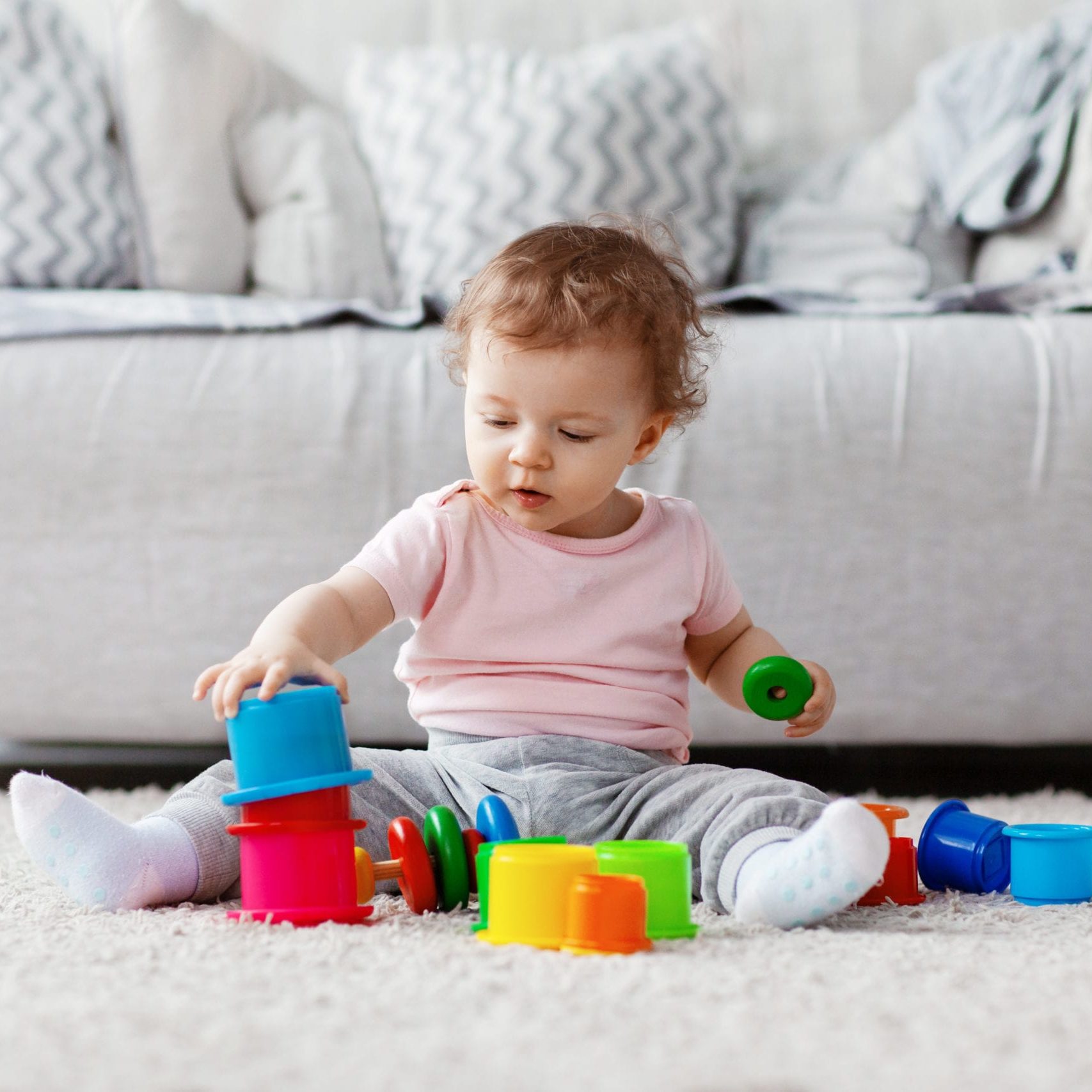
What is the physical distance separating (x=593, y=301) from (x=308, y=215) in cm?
104

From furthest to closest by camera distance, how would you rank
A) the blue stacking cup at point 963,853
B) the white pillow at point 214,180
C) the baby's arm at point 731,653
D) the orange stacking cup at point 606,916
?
the white pillow at point 214,180 → the baby's arm at point 731,653 → the blue stacking cup at point 963,853 → the orange stacking cup at point 606,916

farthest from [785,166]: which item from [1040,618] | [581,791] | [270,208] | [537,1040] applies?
[537,1040]

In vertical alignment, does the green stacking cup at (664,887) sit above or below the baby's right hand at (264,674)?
below

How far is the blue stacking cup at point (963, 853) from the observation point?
3.08 feet

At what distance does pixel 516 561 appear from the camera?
1.06 m

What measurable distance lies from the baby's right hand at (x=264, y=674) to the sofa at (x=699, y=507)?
496 millimetres

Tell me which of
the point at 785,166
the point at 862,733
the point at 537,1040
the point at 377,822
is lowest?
the point at 862,733

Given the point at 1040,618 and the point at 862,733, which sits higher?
the point at 1040,618

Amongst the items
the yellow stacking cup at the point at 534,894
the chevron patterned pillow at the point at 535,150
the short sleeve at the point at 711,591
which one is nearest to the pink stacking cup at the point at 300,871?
the yellow stacking cup at the point at 534,894

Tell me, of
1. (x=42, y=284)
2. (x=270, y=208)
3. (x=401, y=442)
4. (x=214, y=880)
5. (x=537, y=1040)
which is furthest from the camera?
(x=270, y=208)

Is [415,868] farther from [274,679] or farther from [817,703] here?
[817,703]

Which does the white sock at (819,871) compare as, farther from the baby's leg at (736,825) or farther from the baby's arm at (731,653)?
the baby's arm at (731,653)

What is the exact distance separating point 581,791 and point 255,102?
4.65 ft

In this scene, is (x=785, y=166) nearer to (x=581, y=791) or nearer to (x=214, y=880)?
(x=581, y=791)
